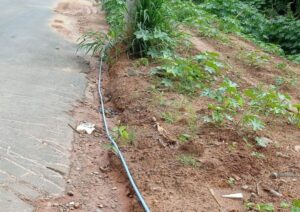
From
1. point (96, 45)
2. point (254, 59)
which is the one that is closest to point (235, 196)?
point (254, 59)

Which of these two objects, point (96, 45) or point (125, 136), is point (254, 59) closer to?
point (96, 45)

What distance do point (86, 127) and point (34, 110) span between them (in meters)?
0.63

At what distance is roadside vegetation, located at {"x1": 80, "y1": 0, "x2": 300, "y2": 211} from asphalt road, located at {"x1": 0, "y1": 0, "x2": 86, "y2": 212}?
1.98 ft

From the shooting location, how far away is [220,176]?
3.53m


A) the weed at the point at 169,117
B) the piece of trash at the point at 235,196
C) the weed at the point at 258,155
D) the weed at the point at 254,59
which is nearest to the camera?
the piece of trash at the point at 235,196

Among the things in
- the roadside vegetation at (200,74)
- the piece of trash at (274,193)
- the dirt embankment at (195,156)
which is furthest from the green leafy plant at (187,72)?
the piece of trash at (274,193)

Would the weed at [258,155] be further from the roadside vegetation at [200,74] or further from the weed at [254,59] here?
the weed at [254,59]

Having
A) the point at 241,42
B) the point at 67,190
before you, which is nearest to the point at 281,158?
the point at 67,190

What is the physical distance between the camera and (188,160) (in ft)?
12.1

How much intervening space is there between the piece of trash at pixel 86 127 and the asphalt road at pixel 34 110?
114 mm

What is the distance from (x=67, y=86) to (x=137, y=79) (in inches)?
35.8

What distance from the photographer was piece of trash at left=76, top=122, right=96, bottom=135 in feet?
14.9

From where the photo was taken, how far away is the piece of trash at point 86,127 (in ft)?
14.9

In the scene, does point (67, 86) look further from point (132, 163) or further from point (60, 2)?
point (60, 2)
